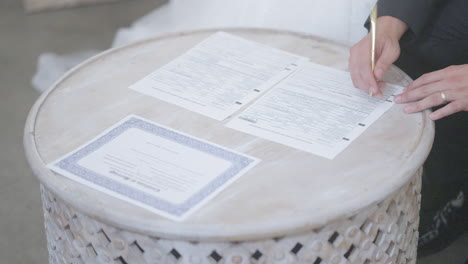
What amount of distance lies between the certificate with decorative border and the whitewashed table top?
15 millimetres

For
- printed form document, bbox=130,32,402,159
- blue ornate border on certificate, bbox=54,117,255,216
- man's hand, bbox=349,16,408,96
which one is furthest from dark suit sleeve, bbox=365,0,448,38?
blue ornate border on certificate, bbox=54,117,255,216

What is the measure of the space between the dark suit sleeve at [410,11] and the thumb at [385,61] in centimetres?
10

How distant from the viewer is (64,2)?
2.52 metres

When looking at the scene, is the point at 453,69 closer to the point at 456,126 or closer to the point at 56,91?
the point at 456,126

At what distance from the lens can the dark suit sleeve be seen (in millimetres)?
1188

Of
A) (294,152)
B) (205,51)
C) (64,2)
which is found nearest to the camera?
(294,152)

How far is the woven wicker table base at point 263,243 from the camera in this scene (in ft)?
2.54

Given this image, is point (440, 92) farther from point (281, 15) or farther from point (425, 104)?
point (281, 15)

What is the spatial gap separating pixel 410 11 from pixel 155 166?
60cm

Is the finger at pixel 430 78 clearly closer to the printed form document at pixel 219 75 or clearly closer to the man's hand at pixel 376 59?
the man's hand at pixel 376 59

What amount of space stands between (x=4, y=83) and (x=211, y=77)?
3.94 ft

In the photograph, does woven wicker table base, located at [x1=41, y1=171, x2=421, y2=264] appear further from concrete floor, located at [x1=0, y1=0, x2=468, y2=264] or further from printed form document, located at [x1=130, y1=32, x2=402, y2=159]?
concrete floor, located at [x1=0, y1=0, x2=468, y2=264]

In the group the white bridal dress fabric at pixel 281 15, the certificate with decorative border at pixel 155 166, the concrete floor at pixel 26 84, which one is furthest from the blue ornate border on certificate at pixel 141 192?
the concrete floor at pixel 26 84

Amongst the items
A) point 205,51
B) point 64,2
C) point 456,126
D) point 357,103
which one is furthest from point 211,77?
point 64,2
